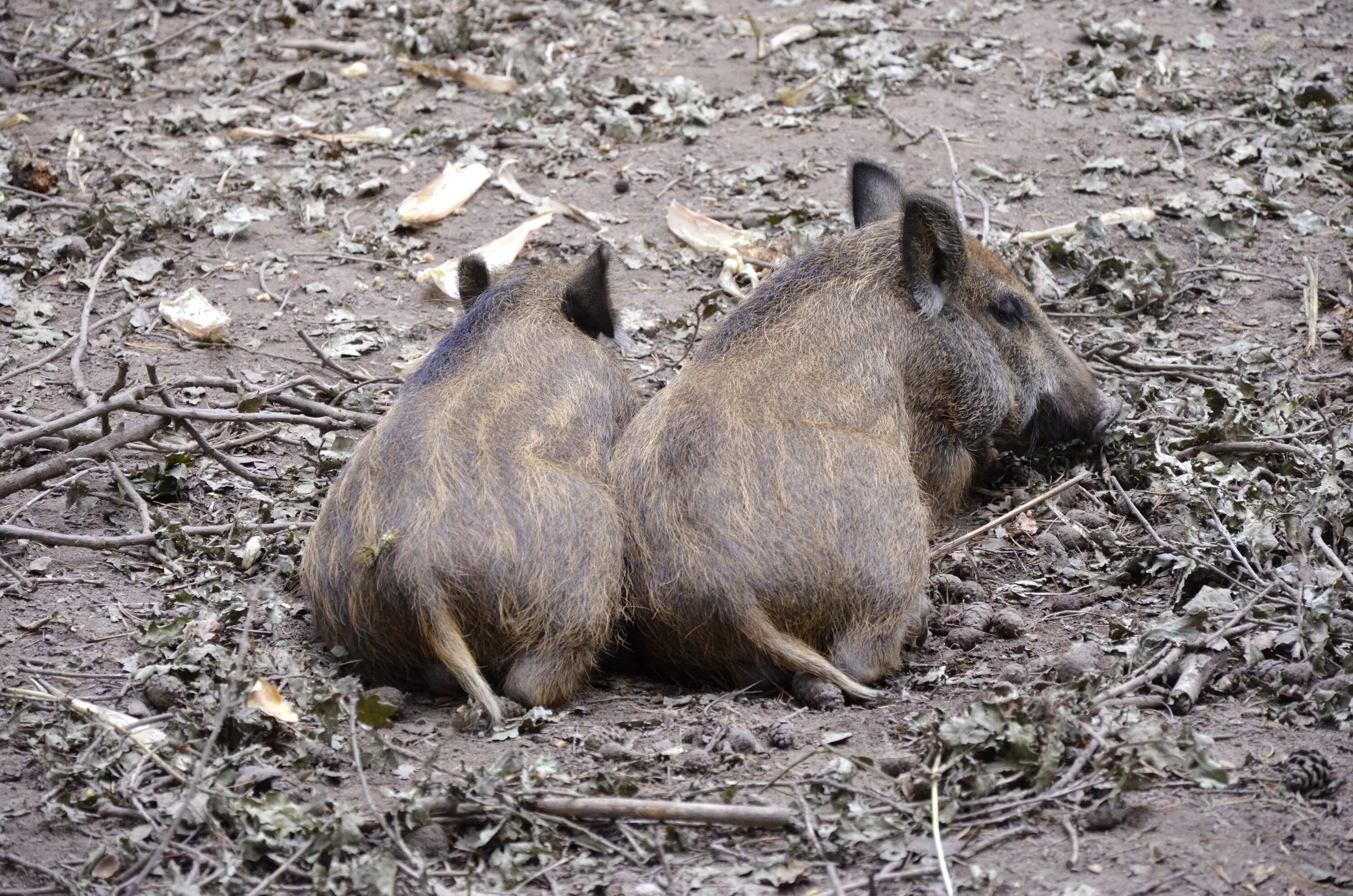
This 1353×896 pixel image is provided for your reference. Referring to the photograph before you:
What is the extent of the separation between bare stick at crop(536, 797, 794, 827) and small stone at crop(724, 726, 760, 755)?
40 cm

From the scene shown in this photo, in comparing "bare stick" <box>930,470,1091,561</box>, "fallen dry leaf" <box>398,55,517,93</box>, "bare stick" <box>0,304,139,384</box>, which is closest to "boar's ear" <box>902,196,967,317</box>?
"bare stick" <box>930,470,1091,561</box>

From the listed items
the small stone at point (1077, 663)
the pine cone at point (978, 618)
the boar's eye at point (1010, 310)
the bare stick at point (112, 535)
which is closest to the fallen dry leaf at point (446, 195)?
the bare stick at point (112, 535)

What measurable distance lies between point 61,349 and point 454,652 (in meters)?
2.95

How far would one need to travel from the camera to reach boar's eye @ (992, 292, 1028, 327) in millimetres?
4863

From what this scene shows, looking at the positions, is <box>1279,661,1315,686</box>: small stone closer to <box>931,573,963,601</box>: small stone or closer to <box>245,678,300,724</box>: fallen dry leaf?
<box>931,573,963,601</box>: small stone

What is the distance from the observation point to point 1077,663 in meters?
3.67

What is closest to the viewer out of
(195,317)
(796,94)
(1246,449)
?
(1246,449)

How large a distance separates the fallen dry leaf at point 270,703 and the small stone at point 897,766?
5.11 feet

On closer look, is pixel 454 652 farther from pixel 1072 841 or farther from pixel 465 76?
pixel 465 76

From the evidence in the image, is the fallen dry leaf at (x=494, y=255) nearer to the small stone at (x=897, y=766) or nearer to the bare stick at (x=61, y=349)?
the bare stick at (x=61, y=349)

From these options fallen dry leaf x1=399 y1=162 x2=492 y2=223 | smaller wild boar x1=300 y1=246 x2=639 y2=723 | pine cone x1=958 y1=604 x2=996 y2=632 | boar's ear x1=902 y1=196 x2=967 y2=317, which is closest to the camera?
smaller wild boar x1=300 y1=246 x2=639 y2=723

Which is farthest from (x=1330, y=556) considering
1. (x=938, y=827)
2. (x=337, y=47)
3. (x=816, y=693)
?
(x=337, y=47)

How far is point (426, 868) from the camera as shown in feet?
9.18

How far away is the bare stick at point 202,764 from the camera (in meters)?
2.82
